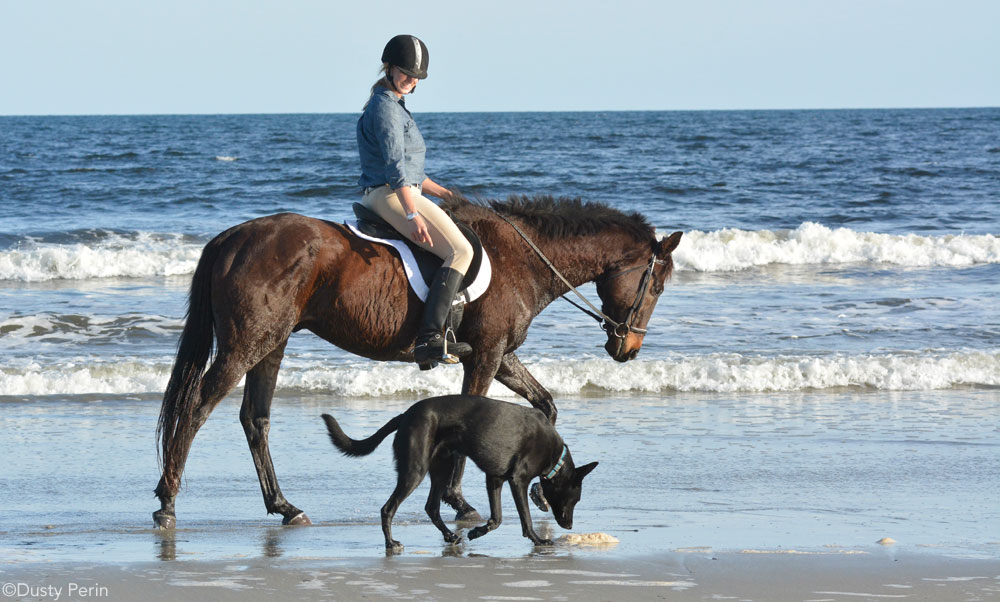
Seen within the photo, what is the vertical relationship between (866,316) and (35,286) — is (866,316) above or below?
above

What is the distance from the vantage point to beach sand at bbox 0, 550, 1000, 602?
3934 millimetres

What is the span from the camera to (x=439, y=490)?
16.5ft

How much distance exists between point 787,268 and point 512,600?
1456 cm

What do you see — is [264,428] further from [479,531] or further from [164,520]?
[479,531]

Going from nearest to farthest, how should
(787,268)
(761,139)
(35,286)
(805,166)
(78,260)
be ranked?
1. (35,286)
2. (78,260)
3. (787,268)
4. (805,166)
5. (761,139)

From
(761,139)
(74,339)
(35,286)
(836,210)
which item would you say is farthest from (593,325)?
(761,139)

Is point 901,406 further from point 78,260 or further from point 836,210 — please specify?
point 836,210

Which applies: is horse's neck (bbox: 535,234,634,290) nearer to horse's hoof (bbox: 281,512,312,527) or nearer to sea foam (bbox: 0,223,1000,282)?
horse's hoof (bbox: 281,512,312,527)

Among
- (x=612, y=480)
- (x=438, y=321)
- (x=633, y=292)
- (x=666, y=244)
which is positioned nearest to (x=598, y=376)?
(x=612, y=480)

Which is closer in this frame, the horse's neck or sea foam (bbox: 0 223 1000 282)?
the horse's neck

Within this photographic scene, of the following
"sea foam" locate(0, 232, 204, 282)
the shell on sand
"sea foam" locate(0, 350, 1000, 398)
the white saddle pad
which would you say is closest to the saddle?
the white saddle pad

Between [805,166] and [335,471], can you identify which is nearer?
[335,471]

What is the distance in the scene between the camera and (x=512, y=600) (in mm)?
3881

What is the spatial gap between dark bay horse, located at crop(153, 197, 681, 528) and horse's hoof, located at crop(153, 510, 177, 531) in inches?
0.5
